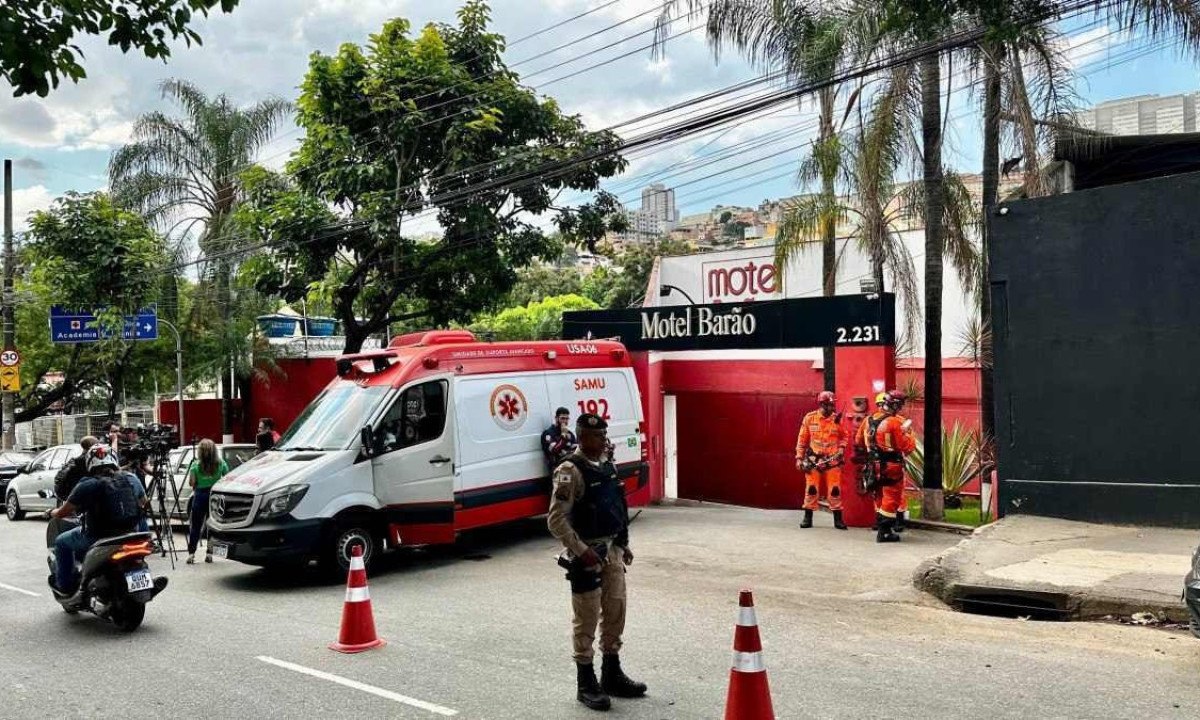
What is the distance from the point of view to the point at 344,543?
10.0 m

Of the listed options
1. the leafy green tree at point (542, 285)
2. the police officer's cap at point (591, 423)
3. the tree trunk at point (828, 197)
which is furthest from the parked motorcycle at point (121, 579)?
the leafy green tree at point (542, 285)

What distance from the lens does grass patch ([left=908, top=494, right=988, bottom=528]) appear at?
42.2 ft

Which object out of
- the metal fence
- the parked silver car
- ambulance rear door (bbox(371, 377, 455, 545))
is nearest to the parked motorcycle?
ambulance rear door (bbox(371, 377, 455, 545))

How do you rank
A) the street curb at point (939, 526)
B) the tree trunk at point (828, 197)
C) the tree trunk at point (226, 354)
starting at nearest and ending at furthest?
the street curb at point (939, 526) → the tree trunk at point (828, 197) → the tree trunk at point (226, 354)

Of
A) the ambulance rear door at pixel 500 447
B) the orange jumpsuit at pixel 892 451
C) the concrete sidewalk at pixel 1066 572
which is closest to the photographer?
the concrete sidewalk at pixel 1066 572

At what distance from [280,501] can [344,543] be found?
796mm

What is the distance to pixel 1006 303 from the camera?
1127 cm

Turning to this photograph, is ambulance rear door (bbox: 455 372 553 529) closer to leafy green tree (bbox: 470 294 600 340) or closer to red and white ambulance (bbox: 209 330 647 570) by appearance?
red and white ambulance (bbox: 209 330 647 570)

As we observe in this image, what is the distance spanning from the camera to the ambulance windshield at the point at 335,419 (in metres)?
10.5

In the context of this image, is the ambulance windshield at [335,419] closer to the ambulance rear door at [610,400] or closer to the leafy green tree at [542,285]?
the ambulance rear door at [610,400]

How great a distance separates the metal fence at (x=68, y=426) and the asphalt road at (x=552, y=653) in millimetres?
20158

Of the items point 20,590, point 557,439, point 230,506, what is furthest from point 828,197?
point 20,590

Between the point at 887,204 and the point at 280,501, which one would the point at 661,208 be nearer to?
the point at 887,204

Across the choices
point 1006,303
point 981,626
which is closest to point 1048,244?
point 1006,303
